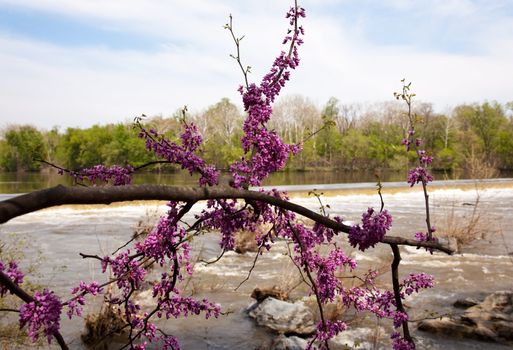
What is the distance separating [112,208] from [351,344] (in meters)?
17.5

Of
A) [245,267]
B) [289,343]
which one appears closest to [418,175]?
[289,343]

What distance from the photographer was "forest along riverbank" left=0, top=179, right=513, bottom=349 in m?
7.16

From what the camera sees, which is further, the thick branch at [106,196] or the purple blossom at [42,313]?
the purple blossom at [42,313]

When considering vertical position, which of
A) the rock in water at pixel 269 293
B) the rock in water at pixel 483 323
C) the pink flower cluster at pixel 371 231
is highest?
the pink flower cluster at pixel 371 231

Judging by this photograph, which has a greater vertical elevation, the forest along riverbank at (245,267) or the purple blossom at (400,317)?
the purple blossom at (400,317)

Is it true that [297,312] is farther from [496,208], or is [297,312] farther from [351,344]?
[496,208]

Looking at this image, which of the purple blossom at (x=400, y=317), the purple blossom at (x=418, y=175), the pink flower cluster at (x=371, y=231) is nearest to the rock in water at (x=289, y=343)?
the purple blossom at (x=400, y=317)

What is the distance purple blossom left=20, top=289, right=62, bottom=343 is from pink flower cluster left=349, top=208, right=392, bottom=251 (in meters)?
1.40

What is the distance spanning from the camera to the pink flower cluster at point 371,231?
229 cm

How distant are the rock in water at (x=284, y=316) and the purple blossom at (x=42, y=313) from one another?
553 cm

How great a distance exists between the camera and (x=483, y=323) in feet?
23.0

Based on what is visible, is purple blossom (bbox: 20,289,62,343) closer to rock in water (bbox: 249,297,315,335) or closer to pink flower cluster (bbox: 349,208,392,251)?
pink flower cluster (bbox: 349,208,392,251)

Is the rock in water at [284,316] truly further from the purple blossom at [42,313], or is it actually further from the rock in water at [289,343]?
the purple blossom at [42,313]

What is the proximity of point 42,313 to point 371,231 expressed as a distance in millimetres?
1515
